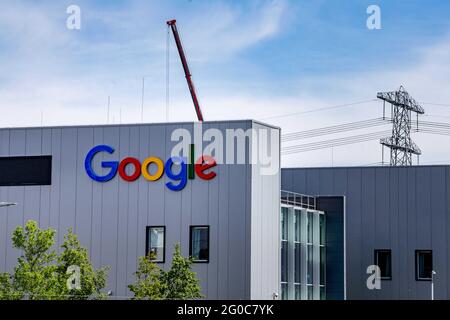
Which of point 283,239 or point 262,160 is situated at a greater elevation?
point 262,160

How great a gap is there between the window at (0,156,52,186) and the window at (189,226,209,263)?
839 cm

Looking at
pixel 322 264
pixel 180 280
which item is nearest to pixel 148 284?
pixel 180 280

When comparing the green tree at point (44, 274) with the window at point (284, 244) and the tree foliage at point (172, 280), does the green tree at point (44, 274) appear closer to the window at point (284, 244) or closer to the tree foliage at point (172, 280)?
the tree foliage at point (172, 280)

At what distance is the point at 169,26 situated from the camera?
8050 cm

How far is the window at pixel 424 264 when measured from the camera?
63969mm

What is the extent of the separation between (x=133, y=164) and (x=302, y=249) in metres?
11.7

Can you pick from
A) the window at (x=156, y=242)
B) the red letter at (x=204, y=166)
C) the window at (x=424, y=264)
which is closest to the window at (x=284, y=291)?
the window at (x=156, y=242)

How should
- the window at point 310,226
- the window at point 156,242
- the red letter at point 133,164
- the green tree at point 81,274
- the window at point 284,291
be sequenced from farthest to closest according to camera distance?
the window at point 310,226 → the window at point 284,291 → the red letter at point 133,164 → the window at point 156,242 → the green tree at point 81,274

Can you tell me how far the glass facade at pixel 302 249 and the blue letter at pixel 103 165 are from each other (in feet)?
30.6

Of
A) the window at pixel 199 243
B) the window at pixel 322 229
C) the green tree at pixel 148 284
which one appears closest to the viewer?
the green tree at pixel 148 284
